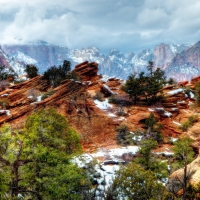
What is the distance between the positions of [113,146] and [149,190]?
21697 mm

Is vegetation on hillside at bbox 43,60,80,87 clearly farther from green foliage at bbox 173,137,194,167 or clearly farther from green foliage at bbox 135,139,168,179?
green foliage at bbox 135,139,168,179

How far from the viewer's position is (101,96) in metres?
53.4

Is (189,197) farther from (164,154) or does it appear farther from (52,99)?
(52,99)

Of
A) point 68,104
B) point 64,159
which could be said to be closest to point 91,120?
point 68,104

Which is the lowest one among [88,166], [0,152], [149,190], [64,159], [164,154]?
[164,154]

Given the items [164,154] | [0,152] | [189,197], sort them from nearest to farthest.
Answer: [0,152]
[189,197]
[164,154]

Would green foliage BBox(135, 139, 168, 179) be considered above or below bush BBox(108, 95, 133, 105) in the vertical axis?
below

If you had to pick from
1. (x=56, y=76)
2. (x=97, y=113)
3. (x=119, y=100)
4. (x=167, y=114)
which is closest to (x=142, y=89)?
(x=119, y=100)

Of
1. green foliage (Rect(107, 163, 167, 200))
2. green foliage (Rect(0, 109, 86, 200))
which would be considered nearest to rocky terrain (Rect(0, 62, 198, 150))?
green foliage (Rect(107, 163, 167, 200))

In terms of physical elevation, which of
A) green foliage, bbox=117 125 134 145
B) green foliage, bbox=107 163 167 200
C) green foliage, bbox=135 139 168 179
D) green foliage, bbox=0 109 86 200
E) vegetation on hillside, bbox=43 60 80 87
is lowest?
green foliage, bbox=117 125 134 145

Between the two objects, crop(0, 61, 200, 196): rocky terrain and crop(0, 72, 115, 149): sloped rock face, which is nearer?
crop(0, 61, 200, 196): rocky terrain

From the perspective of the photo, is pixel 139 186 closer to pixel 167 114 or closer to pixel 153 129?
pixel 153 129

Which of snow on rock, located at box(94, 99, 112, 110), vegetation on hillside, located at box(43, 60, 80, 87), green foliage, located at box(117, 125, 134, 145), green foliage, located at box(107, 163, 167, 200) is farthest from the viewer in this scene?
vegetation on hillside, located at box(43, 60, 80, 87)

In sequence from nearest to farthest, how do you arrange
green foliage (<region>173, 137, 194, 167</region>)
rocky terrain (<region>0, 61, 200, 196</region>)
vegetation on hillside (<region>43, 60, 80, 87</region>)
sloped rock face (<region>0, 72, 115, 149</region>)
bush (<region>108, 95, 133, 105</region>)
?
green foliage (<region>173, 137, 194, 167</region>)
rocky terrain (<region>0, 61, 200, 196</region>)
sloped rock face (<region>0, 72, 115, 149</region>)
bush (<region>108, 95, 133, 105</region>)
vegetation on hillside (<region>43, 60, 80, 87</region>)
